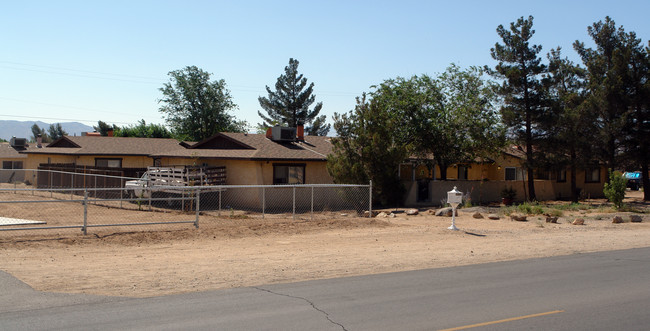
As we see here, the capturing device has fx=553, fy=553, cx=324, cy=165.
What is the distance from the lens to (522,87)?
3278 cm

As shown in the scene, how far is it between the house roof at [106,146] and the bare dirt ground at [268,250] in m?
23.0

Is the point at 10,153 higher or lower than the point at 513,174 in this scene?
higher

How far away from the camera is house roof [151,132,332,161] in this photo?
2856 centimetres

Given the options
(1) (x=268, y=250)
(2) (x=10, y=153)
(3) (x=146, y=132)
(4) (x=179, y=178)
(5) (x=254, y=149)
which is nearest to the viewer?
(1) (x=268, y=250)

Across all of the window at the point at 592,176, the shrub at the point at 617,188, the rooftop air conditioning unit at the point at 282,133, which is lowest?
the shrub at the point at 617,188

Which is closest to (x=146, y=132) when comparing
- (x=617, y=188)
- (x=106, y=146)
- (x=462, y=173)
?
(x=106, y=146)

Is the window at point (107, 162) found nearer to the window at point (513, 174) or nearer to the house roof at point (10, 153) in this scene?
the house roof at point (10, 153)

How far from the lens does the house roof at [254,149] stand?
2856cm

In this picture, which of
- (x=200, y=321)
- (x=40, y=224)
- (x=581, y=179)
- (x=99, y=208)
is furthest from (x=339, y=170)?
A: (x=581, y=179)

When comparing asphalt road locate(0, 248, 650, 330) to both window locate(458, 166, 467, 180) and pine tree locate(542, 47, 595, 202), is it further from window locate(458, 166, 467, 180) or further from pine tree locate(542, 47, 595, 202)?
window locate(458, 166, 467, 180)

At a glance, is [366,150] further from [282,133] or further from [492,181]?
[492,181]

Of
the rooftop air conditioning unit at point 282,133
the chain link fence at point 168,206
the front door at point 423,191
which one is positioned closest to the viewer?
the chain link fence at point 168,206

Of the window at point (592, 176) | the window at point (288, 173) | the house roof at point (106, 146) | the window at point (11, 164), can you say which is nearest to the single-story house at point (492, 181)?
the window at point (592, 176)

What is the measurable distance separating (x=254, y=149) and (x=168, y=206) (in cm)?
598
